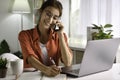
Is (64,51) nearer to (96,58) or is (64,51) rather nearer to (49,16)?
(49,16)

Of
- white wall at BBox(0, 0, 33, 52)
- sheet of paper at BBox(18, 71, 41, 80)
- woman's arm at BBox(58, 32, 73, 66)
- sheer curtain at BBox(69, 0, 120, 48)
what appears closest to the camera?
sheet of paper at BBox(18, 71, 41, 80)

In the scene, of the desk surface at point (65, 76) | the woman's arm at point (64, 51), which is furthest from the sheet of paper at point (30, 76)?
the woman's arm at point (64, 51)

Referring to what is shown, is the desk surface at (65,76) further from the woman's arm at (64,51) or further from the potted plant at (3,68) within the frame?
the woman's arm at (64,51)

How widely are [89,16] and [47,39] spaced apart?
2004 mm

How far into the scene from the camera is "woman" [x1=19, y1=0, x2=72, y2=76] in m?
1.76

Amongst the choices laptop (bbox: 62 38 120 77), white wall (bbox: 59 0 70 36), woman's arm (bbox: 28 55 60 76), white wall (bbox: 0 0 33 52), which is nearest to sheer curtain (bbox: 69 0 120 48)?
white wall (bbox: 59 0 70 36)

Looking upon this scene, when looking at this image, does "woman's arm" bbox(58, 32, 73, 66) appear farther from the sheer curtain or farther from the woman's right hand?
the sheer curtain

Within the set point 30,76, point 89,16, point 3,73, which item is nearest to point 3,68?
point 3,73

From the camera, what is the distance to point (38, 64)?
1.51m

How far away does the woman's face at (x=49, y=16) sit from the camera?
179 centimetres

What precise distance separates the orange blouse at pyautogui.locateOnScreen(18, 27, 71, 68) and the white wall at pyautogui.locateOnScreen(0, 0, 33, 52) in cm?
250

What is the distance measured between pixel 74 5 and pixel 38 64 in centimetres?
285

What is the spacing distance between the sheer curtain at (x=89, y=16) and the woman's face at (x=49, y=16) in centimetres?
168

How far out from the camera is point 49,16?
1.80 m
